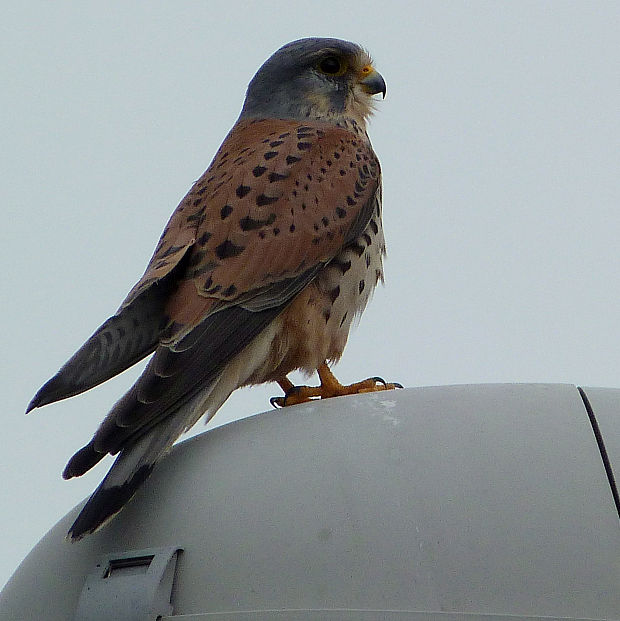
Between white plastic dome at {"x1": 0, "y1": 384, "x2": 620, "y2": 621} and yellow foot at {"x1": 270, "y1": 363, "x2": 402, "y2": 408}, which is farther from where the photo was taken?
yellow foot at {"x1": 270, "y1": 363, "x2": 402, "y2": 408}

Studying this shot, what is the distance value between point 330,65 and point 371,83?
17 cm

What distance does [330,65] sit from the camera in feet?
A: 13.2

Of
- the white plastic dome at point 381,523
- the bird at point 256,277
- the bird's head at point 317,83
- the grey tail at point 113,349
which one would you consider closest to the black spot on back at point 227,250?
the bird at point 256,277

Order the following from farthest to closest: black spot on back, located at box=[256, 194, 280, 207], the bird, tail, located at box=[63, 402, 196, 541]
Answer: black spot on back, located at box=[256, 194, 280, 207], the bird, tail, located at box=[63, 402, 196, 541]

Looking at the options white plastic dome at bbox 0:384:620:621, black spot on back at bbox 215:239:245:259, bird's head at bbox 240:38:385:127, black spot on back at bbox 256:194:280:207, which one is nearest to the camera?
white plastic dome at bbox 0:384:620:621

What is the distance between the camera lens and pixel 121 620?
175 centimetres

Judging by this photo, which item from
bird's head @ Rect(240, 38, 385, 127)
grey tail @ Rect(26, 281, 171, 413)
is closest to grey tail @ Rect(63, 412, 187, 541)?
grey tail @ Rect(26, 281, 171, 413)

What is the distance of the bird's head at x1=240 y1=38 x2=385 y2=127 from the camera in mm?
3951

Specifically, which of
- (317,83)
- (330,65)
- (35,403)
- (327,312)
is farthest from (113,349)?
(330,65)

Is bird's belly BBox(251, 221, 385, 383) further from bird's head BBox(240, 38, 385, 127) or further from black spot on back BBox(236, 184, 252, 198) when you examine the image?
bird's head BBox(240, 38, 385, 127)

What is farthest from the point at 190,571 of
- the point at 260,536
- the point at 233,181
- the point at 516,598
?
the point at 233,181

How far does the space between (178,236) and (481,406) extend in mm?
1393

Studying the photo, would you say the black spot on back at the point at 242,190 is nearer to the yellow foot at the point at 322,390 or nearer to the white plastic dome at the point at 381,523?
the yellow foot at the point at 322,390

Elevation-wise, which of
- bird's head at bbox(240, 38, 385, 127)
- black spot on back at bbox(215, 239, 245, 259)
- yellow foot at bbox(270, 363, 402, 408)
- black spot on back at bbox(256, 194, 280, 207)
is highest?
bird's head at bbox(240, 38, 385, 127)
